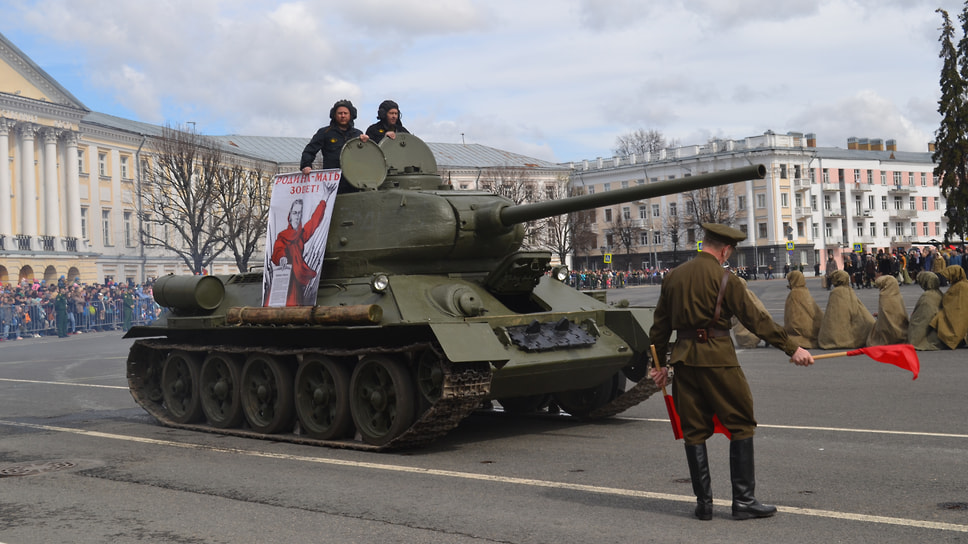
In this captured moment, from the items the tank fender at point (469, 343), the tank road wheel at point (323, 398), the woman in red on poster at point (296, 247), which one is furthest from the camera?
the woman in red on poster at point (296, 247)

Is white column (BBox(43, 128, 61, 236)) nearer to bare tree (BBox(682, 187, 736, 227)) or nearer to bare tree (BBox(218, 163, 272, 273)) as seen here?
bare tree (BBox(218, 163, 272, 273))

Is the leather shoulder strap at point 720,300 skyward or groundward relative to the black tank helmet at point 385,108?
groundward

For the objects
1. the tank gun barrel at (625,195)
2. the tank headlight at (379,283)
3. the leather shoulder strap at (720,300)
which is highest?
the tank gun barrel at (625,195)

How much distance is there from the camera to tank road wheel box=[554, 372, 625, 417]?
11.9 metres

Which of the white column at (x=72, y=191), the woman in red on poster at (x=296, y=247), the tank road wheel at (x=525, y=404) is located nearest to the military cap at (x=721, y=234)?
the woman in red on poster at (x=296, y=247)

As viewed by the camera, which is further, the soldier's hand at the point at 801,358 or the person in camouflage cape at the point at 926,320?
the person in camouflage cape at the point at 926,320

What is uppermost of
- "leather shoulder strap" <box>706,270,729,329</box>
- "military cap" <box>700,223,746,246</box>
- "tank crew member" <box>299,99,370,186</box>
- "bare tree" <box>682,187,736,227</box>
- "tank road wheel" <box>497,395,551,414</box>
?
"bare tree" <box>682,187,736,227</box>

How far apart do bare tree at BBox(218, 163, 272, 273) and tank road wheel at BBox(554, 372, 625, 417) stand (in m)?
42.1

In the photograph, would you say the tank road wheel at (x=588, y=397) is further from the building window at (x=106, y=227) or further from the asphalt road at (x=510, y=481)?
the building window at (x=106, y=227)

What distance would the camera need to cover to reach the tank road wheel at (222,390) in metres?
12.0

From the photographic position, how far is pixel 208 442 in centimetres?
1134

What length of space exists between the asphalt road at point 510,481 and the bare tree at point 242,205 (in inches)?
1596

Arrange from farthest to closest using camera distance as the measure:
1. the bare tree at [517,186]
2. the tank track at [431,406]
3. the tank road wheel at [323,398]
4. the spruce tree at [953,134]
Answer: the bare tree at [517,186] → the spruce tree at [953,134] → the tank road wheel at [323,398] → the tank track at [431,406]

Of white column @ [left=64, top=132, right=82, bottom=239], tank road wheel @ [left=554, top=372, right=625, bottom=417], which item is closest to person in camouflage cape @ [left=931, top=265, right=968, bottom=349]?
tank road wheel @ [left=554, top=372, right=625, bottom=417]
